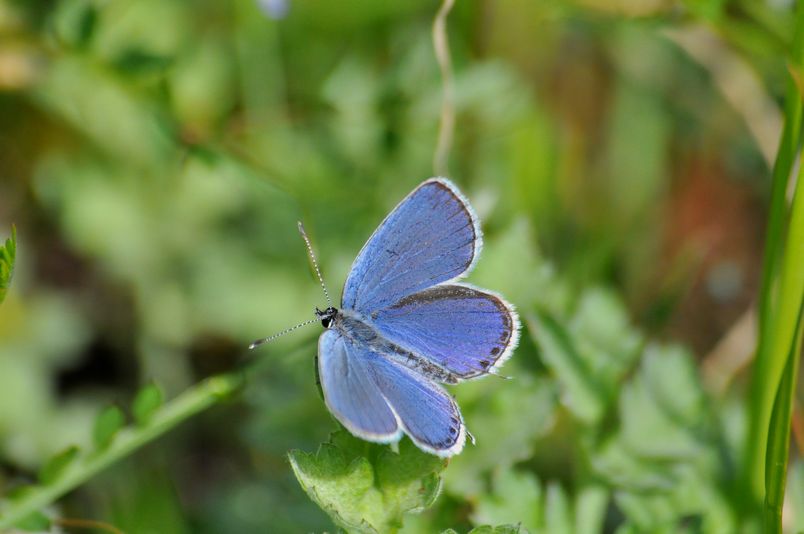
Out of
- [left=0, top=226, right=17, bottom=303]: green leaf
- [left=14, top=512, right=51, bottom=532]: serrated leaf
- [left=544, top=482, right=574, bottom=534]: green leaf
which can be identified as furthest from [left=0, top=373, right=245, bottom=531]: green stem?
[left=544, top=482, right=574, bottom=534]: green leaf

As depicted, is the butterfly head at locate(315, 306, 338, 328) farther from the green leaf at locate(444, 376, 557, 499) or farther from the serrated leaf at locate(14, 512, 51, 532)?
the serrated leaf at locate(14, 512, 51, 532)

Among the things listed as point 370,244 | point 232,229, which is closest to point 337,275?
point 370,244

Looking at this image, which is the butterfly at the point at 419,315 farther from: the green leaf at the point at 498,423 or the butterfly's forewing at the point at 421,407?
the green leaf at the point at 498,423

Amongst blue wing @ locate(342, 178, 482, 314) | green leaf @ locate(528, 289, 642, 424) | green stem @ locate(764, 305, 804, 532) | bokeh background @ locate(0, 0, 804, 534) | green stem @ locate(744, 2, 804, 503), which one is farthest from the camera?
bokeh background @ locate(0, 0, 804, 534)

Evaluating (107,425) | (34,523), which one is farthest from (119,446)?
(34,523)

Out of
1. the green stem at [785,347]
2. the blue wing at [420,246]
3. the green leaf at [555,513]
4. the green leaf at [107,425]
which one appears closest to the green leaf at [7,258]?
the green leaf at [107,425]

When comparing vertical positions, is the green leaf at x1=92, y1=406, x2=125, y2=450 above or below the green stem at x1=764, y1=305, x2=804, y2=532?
above

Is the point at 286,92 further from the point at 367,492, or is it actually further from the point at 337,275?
the point at 367,492
